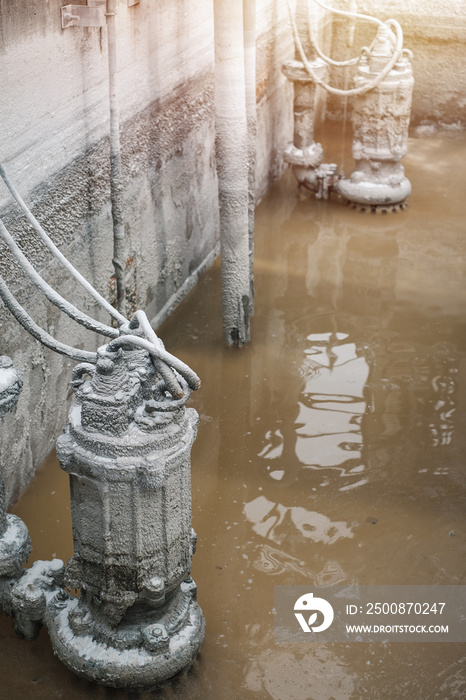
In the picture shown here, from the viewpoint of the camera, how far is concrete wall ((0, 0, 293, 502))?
432 cm

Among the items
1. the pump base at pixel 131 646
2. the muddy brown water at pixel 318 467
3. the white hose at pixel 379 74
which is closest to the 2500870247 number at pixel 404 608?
the muddy brown water at pixel 318 467

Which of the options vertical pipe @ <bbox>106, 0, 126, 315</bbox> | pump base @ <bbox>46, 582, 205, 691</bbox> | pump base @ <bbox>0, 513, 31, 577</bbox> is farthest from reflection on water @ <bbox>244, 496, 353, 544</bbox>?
vertical pipe @ <bbox>106, 0, 126, 315</bbox>

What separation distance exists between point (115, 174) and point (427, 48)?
22.1 ft

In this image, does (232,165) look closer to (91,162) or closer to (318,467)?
(91,162)

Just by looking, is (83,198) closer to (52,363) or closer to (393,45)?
(52,363)

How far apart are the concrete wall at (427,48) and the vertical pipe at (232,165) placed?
5.15 meters

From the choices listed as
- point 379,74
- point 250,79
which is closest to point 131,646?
point 250,79

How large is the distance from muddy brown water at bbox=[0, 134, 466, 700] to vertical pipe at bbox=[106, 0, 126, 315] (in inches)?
34.9

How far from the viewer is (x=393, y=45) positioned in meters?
7.86

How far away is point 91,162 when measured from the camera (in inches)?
196

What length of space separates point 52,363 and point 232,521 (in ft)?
4.25

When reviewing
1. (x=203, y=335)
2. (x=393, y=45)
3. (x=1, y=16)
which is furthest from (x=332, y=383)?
(x=393, y=45)

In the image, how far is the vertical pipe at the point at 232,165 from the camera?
5.41m

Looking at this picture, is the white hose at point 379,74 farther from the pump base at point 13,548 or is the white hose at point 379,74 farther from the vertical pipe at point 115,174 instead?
the pump base at point 13,548
